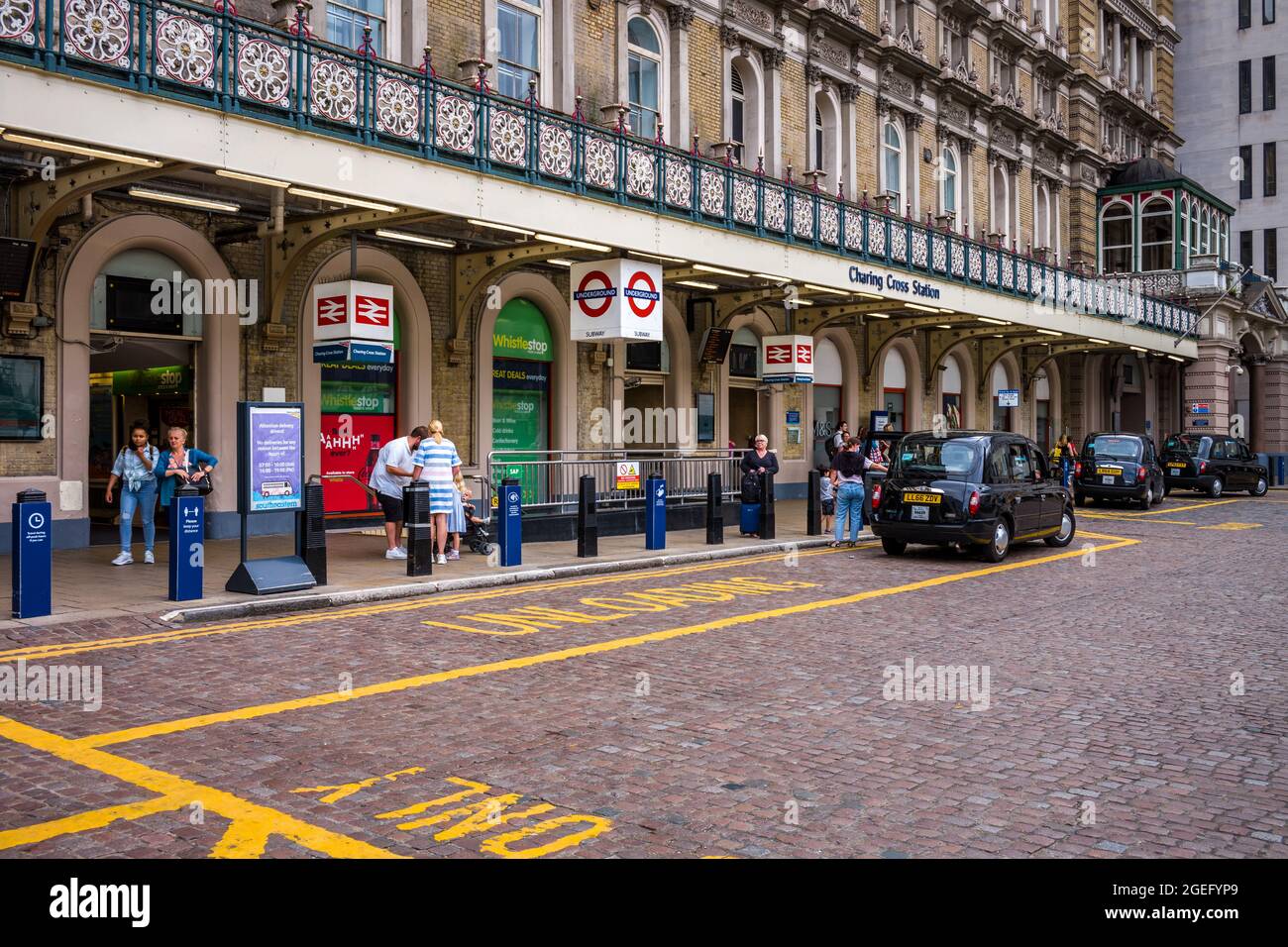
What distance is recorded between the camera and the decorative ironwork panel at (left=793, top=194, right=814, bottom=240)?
23.0 metres

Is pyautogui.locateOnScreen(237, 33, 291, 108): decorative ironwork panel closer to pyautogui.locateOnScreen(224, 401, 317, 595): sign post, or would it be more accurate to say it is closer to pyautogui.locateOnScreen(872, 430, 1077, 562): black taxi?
pyautogui.locateOnScreen(224, 401, 317, 595): sign post

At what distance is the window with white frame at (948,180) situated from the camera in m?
34.9

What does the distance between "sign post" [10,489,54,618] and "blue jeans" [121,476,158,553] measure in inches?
141

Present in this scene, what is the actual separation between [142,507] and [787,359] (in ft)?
49.4

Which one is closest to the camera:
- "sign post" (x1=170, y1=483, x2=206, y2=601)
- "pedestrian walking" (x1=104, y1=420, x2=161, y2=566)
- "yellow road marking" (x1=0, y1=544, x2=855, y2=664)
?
"yellow road marking" (x1=0, y1=544, x2=855, y2=664)

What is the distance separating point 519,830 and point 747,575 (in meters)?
9.83

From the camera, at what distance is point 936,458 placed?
656 inches

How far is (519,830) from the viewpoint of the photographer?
4949 millimetres

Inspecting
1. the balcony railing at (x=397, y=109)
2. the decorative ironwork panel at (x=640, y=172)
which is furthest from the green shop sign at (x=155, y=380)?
the decorative ironwork panel at (x=640, y=172)

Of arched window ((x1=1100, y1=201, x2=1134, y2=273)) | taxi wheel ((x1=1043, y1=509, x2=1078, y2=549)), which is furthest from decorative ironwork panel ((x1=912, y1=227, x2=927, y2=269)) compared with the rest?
arched window ((x1=1100, y1=201, x2=1134, y2=273))

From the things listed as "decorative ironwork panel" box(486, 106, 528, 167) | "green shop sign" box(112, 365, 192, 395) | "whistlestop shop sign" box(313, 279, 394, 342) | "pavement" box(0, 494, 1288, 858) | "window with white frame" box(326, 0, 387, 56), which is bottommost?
"pavement" box(0, 494, 1288, 858)

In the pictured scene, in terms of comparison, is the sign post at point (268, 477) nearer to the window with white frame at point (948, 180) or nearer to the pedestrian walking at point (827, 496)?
the pedestrian walking at point (827, 496)

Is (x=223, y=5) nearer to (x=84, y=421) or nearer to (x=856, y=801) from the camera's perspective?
(x=84, y=421)

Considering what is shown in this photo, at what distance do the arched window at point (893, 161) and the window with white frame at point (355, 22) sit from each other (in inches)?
681
